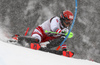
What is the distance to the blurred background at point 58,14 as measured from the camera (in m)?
6.73

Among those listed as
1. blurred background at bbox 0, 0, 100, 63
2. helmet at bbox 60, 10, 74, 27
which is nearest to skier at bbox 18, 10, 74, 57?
helmet at bbox 60, 10, 74, 27

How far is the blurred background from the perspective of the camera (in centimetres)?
673

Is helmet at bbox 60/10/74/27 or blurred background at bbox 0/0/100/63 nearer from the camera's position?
helmet at bbox 60/10/74/27

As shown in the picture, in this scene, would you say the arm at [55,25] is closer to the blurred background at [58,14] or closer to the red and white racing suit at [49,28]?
the red and white racing suit at [49,28]

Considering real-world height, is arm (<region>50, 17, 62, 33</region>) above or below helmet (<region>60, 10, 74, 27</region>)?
below

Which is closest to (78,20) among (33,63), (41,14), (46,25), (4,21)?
(41,14)

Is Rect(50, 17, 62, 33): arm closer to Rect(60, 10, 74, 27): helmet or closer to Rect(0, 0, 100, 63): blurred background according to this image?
Rect(60, 10, 74, 27): helmet

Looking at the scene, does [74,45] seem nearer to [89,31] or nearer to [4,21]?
[89,31]

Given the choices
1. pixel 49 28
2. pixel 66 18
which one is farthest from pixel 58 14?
pixel 66 18

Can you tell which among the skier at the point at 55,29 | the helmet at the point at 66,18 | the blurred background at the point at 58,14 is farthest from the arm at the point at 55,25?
the blurred background at the point at 58,14

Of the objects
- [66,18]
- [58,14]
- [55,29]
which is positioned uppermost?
[58,14]

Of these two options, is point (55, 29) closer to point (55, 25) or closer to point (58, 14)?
point (55, 25)

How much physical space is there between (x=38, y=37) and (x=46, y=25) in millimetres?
351

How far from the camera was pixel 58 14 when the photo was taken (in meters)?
7.00
